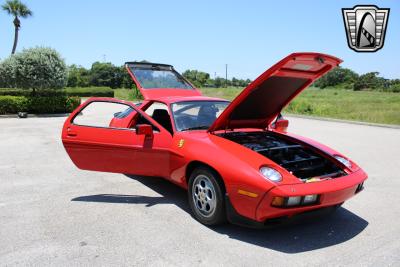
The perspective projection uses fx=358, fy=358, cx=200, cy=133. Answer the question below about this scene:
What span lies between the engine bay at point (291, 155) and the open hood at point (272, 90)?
0.22 m

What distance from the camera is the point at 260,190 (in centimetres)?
332

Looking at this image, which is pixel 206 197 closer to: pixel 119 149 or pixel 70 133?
pixel 119 149

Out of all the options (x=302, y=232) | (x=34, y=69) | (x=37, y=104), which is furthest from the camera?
(x=34, y=69)

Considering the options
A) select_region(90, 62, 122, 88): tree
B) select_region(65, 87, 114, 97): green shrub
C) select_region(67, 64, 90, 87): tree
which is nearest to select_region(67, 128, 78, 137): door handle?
select_region(65, 87, 114, 97): green shrub

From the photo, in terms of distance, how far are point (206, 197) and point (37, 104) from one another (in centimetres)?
1542

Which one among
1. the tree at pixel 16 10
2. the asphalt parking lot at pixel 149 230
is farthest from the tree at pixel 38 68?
the tree at pixel 16 10

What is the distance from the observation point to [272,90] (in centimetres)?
441

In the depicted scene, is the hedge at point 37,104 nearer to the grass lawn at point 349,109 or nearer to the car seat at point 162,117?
the grass lawn at point 349,109

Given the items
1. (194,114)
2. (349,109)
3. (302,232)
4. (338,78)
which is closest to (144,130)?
(194,114)

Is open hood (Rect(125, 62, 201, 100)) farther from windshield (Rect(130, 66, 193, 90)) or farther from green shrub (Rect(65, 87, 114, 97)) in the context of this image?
green shrub (Rect(65, 87, 114, 97))

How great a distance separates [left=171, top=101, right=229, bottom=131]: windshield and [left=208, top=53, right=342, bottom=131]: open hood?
1.35ft

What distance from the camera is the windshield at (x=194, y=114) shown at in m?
4.73

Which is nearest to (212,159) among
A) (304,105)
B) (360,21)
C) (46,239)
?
(46,239)

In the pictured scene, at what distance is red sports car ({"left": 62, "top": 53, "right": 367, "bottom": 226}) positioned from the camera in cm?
344
